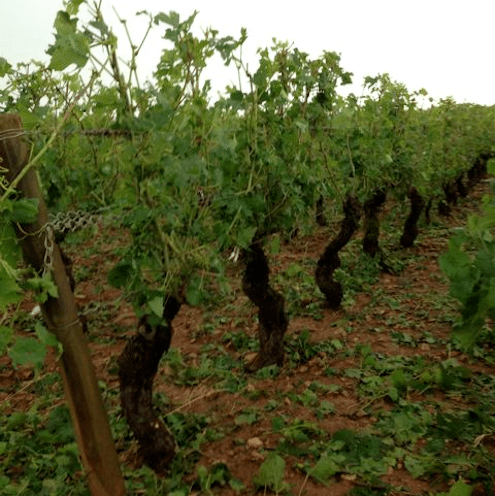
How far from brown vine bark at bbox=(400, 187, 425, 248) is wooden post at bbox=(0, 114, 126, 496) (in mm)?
7322

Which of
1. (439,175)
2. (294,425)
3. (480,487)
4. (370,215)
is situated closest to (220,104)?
(294,425)

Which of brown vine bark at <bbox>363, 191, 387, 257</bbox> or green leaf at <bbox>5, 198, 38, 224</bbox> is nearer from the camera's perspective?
green leaf at <bbox>5, 198, 38, 224</bbox>

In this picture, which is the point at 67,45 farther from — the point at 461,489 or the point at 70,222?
the point at 461,489

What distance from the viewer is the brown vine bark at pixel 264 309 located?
492 centimetres

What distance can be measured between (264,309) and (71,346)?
2498 mm

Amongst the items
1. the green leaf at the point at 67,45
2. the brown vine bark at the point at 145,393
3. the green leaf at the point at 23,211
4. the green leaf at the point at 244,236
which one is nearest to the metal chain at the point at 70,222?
the green leaf at the point at 23,211

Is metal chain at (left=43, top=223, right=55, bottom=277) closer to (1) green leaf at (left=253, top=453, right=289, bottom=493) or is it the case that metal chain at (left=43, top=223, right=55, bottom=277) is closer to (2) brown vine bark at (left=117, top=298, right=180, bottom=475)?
(2) brown vine bark at (left=117, top=298, right=180, bottom=475)

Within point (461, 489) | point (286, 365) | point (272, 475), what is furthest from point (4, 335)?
point (286, 365)

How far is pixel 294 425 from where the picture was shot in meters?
3.84

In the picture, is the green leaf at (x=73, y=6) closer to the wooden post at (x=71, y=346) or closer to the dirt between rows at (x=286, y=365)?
the wooden post at (x=71, y=346)

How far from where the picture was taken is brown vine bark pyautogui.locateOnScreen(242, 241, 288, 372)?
4918mm

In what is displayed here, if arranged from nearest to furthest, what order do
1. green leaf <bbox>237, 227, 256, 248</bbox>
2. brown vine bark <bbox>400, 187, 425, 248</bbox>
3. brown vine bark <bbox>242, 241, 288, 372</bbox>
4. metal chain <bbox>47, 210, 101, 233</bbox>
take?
metal chain <bbox>47, 210, 101, 233</bbox> < green leaf <bbox>237, 227, 256, 248</bbox> < brown vine bark <bbox>242, 241, 288, 372</bbox> < brown vine bark <bbox>400, 187, 425, 248</bbox>

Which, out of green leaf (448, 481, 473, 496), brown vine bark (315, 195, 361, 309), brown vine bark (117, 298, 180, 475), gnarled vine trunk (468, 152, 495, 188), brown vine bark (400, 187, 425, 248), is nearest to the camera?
green leaf (448, 481, 473, 496)

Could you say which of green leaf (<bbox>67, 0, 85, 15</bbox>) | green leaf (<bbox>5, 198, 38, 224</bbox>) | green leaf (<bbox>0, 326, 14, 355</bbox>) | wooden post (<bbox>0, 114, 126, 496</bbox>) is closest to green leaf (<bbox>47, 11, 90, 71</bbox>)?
green leaf (<bbox>67, 0, 85, 15</bbox>)
